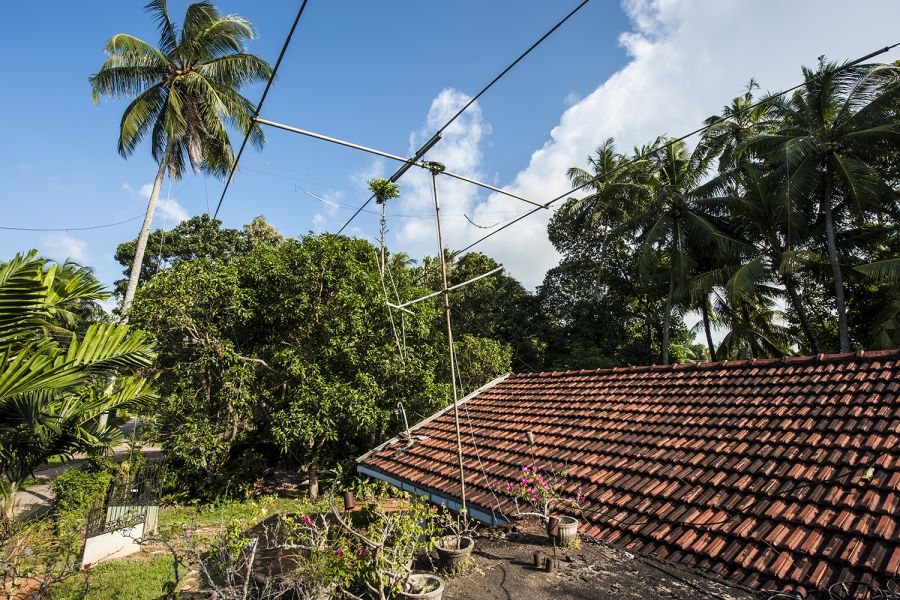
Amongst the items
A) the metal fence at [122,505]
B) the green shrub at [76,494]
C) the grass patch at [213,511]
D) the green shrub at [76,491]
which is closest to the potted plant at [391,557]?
the metal fence at [122,505]

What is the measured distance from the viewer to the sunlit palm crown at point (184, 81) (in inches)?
516

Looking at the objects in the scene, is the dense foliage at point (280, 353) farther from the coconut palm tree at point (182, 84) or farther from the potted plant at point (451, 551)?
the potted plant at point (451, 551)

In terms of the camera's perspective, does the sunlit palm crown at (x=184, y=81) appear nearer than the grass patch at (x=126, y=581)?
No

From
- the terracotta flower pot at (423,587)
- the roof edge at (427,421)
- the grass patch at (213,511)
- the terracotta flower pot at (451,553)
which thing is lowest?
the grass patch at (213,511)

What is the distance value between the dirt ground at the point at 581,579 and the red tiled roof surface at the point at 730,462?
A: 18 cm

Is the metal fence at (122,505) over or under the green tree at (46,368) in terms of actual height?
under

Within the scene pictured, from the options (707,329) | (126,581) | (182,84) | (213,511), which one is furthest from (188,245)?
(707,329)

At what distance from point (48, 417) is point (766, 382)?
7957 millimetres

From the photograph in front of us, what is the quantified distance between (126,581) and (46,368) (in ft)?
19.2

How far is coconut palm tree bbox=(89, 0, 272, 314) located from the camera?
514 inches

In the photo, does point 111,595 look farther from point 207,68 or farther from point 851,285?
point 851,285

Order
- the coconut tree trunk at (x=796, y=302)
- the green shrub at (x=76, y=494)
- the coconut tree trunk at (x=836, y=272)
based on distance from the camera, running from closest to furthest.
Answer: the green shrub at (x=76, y=494) < the coconut tree trunk at (x=836, y=272) < the coconut tree trunk at (x=796, y=302)

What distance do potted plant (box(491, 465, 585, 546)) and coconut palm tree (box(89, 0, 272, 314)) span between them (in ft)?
40.2

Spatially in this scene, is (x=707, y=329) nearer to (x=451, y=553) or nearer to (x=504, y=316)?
(x=504, y=316)
